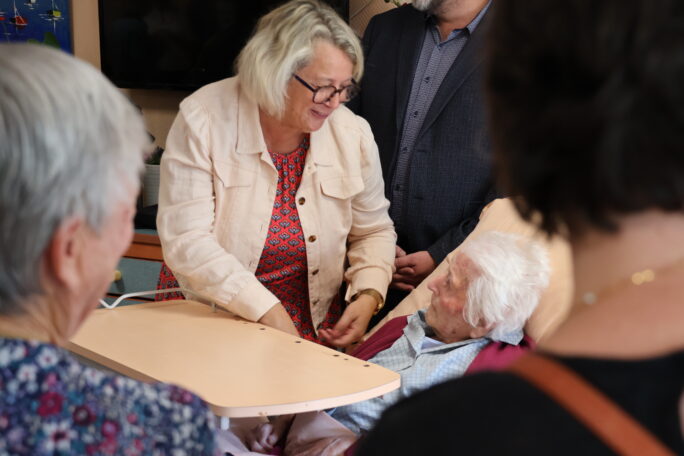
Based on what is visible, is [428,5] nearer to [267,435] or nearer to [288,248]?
[288,248]

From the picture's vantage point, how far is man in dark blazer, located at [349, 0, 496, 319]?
8.73 ft

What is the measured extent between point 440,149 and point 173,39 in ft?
6.28

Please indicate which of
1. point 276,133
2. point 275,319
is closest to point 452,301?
point 275,319

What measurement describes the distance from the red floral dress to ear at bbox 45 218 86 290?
1.42m

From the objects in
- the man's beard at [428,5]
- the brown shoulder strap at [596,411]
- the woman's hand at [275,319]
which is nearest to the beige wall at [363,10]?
the man's beard at [428,5]

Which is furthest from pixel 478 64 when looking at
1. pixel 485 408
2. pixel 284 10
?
pixel 485 408

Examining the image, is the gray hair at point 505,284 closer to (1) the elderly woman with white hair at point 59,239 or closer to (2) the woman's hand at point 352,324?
(2) the woman's hand at point 352,324

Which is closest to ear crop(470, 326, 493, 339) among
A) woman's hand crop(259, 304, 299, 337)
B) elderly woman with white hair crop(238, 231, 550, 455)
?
elderly woman with white hair crop(238, 231, 550, 455)

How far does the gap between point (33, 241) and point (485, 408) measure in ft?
1.60

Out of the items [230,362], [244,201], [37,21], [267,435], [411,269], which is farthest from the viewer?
[37,21]

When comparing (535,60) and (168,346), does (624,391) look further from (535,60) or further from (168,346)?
(168,346)

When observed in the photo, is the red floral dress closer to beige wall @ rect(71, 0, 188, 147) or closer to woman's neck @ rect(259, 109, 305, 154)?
woman's neck @ rect(259, 109, 305, 154)

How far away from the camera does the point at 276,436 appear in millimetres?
2004

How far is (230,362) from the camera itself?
1815 mm
